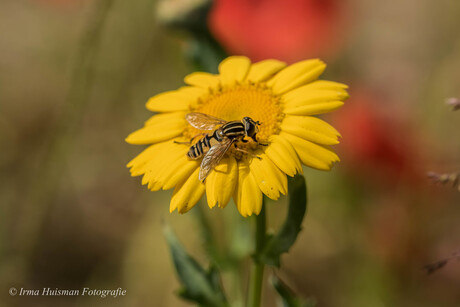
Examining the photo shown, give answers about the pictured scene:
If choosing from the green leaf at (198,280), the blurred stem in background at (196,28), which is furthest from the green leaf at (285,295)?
the blurred stem in background at (196,28)

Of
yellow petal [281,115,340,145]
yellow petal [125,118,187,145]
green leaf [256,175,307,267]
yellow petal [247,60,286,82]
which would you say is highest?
→ yellow petal [247,60,286,82]

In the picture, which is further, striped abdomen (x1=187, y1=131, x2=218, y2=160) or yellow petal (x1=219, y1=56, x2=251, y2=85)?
yellow petal (x1=219, y1=56, x2=251, y2=85)

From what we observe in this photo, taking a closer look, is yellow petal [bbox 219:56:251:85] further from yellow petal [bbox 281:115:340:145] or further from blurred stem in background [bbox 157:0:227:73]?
blurred stem in background [bbox 157:0:227:73]

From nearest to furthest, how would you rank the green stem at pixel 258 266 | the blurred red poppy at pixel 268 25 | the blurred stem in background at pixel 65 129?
the green stem at pixel 258 266
the blurred stem in background at pixel 65 129
the blurred red poppy at pixel 268 25

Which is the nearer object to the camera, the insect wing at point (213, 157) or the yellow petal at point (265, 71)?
the insect wing at point (213, 157)

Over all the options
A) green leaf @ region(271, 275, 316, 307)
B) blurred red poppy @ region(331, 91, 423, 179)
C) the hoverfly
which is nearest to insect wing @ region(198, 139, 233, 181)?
the hoverfly

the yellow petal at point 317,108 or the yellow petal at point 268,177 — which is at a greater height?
the yellow petal at point 317,108

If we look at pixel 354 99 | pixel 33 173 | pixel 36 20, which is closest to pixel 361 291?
pixel 354 99

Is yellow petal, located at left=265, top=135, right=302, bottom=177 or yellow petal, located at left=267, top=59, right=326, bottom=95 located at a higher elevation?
yellow petal, located at left=267, top=59, right=326, bottom=95

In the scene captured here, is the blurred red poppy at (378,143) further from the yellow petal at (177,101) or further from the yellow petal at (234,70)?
the yellow petal at (177,101)
